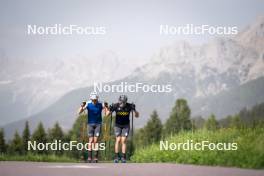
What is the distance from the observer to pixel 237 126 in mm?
22375

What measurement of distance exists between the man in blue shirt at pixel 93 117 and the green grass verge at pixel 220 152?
2.21 meters

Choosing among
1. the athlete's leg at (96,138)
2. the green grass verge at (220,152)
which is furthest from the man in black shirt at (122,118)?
the green grass verge at (220,152)

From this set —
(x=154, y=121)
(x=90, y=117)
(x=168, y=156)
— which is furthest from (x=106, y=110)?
(x=154, y=121)

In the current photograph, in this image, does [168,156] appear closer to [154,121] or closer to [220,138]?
[220,138]

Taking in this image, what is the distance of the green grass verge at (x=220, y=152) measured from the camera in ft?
56.3

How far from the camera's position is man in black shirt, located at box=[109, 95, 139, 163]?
19516mm

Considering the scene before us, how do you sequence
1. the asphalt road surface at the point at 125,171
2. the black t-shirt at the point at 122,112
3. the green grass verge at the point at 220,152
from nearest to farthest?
the asphalt road surface at the point at 125,171 < the green grass verge at the point at 220,152 < the black t-shirt at the point at 122,112

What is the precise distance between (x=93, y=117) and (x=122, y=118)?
0.78 meters

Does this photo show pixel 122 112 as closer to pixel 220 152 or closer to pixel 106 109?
pixel 106 109

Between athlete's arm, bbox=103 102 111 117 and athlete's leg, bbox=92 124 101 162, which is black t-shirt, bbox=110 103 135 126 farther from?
athlete's leg, bbox=92 124 101 162

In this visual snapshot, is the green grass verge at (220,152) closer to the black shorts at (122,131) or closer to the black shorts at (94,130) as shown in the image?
the black shorts at (122,131)

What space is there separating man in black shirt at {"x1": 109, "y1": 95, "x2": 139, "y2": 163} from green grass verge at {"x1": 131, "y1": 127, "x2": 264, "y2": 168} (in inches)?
60.5

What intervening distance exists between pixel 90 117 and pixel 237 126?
16.9ft

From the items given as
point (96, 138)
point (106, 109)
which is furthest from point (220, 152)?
point (96, 138)
